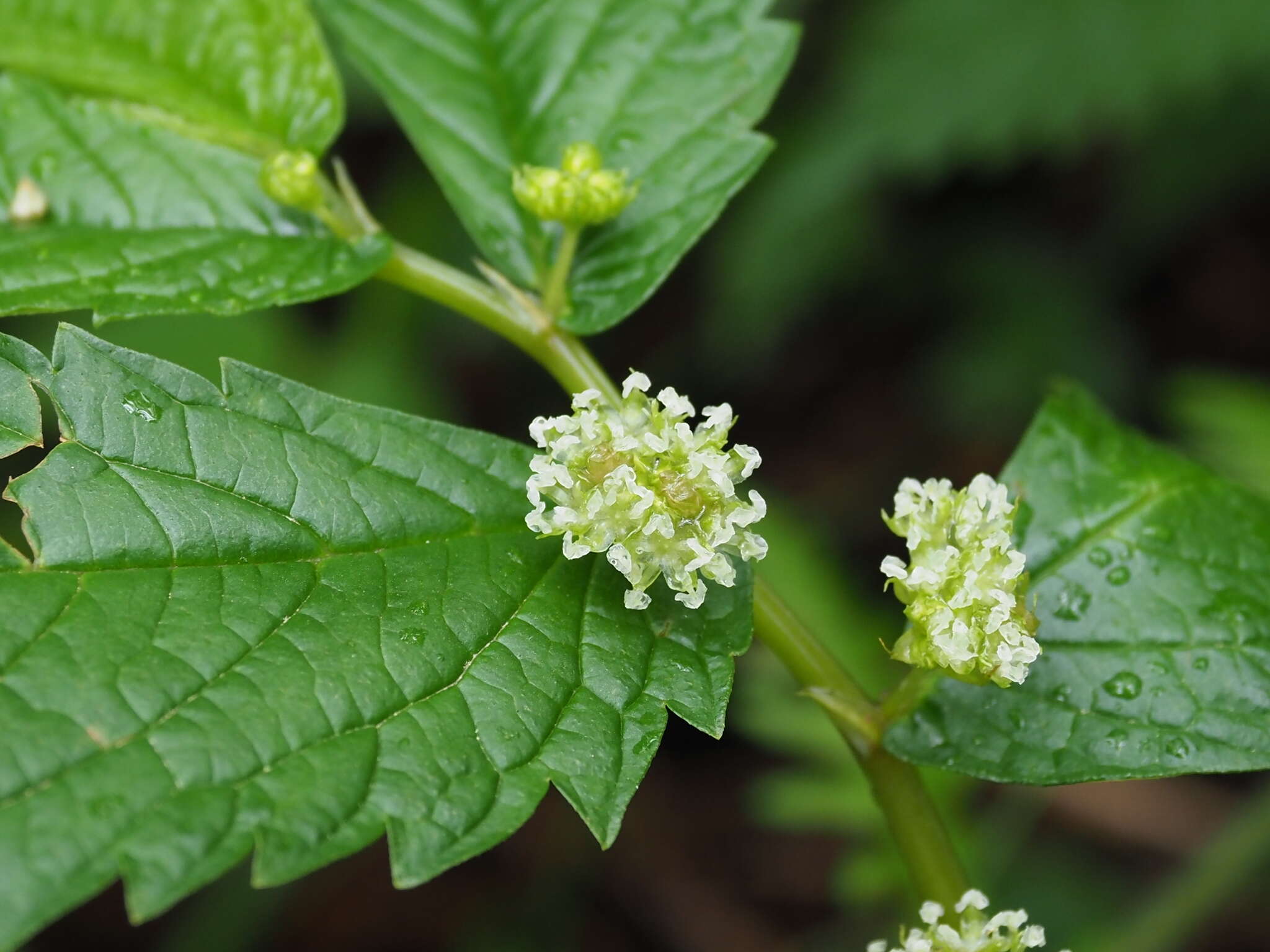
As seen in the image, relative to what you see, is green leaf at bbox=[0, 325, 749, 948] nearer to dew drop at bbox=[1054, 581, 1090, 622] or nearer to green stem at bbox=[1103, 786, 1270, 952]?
dew drop at bbox=[1054, 581, 1090, 622]

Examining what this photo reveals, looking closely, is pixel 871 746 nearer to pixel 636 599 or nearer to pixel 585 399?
pixel 636 599

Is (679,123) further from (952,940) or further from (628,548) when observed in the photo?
(952,940)

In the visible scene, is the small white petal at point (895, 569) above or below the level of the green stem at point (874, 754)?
above

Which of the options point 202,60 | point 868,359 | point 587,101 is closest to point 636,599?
point 587,101

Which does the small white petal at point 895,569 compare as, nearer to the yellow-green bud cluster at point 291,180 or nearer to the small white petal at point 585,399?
the small white petal at point 585,399

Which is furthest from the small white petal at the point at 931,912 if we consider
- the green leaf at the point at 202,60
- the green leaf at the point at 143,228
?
the green leaf at the point at 202,60

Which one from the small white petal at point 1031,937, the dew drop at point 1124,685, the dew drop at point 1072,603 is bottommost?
the small white petal at point 1031,937
